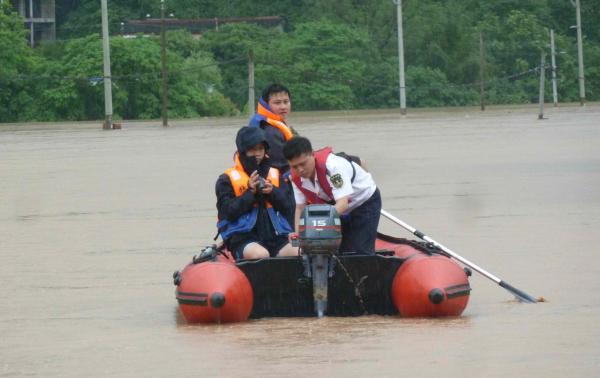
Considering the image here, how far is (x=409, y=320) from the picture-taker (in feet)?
37.1

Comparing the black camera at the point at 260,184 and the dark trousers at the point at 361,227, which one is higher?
the black camera at the point at 260,184

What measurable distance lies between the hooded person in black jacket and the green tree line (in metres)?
62.8

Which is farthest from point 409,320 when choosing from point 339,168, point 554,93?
point 554,93

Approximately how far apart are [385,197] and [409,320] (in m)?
11.6

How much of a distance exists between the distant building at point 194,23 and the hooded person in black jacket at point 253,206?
8910cm

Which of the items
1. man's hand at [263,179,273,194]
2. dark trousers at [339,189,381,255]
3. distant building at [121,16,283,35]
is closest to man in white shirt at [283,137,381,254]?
dark trousers at [339,189,381,255]

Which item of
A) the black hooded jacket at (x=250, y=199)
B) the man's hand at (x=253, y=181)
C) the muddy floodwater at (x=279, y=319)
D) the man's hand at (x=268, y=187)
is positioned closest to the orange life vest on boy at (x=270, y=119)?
the black hooded jacket at (x=250, y=199)

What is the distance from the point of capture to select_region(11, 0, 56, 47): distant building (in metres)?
106

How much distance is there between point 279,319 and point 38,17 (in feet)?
319

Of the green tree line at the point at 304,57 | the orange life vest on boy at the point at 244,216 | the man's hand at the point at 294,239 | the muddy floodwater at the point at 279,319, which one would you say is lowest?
the muddy floodwater at the point at 279,319

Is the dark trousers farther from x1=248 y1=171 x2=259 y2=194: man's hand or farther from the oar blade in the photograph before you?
the oar blade

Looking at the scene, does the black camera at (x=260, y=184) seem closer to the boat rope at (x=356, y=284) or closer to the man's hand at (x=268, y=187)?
the man's hand at (x=268, y=187)

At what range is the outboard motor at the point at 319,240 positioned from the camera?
11125 mm

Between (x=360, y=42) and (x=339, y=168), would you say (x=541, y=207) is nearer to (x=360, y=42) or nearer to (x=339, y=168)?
(x=339, y=168)
